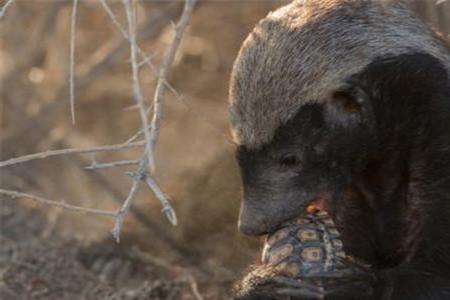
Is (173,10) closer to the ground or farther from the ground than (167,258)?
farther from the ground

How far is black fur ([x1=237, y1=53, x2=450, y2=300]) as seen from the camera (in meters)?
4.55

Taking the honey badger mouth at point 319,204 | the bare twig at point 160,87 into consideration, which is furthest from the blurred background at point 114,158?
the honey badger mouth at point 319,204

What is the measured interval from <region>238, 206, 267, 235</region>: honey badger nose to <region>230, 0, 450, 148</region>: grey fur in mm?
258

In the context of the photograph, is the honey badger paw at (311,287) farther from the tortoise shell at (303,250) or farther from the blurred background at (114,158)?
Result: the blurred background at (114,158)

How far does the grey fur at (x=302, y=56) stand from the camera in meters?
4.43

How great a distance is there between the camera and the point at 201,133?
909 cm

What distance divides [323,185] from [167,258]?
2240mm

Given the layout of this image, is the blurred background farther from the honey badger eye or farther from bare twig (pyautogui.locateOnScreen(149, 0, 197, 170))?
the honey badger eye

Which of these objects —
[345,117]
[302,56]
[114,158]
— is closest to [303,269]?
[345,117]

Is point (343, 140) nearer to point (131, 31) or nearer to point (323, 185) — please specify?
point (323, 185)

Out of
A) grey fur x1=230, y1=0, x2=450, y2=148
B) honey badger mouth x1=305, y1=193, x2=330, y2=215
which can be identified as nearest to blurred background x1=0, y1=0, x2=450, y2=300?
grey fur x1=230, y1=0, x2=450, y2=148

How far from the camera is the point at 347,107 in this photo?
461 cm

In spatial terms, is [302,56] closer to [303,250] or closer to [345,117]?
[345,117]

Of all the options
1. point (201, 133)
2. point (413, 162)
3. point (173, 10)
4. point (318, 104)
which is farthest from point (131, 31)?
point (201, 133)
